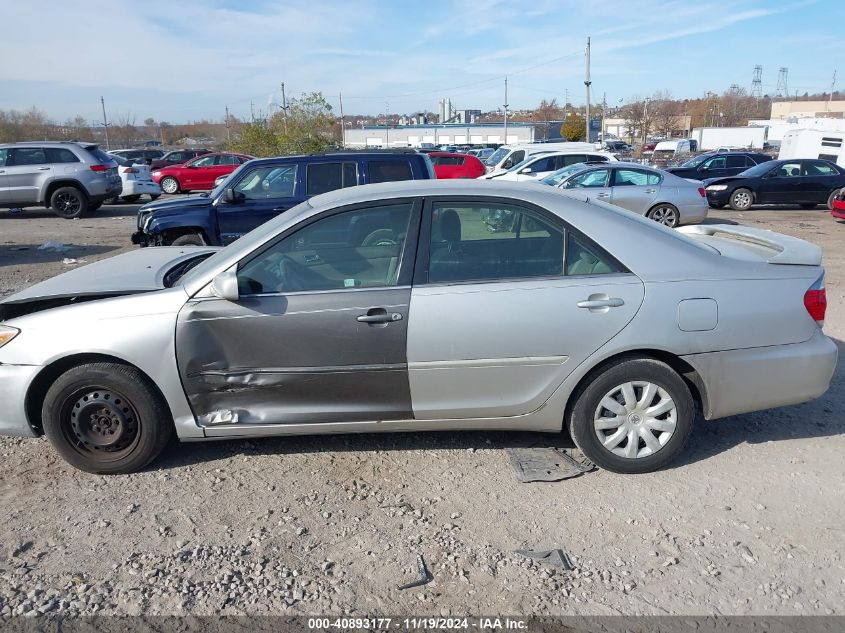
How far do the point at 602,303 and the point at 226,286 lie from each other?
206cm

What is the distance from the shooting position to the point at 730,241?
4.77 meters

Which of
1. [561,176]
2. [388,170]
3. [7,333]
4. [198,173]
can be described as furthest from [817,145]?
[7,333]

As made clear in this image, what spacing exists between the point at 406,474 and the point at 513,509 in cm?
70

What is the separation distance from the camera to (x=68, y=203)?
17344 millimetres

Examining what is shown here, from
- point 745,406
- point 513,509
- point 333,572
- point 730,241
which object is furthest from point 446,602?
point 730,241

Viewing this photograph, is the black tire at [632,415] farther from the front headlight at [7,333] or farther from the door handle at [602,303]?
the front headlight at [7,333]

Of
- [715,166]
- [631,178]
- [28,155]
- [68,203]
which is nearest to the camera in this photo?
[631,178]

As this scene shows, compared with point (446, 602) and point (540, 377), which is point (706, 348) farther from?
point (446, 602)

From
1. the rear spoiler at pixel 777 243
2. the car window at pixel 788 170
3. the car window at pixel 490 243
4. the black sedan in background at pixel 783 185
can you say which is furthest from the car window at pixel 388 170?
the car window at pixel 788 170

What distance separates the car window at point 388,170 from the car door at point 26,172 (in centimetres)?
1229

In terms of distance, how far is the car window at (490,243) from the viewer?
3.86 m

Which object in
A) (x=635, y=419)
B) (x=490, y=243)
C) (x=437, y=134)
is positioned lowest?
(x=635, y=419)

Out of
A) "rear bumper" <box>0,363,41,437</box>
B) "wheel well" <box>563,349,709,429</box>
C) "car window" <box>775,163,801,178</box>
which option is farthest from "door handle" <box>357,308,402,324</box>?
"car window" <box>775,163,801,178</box>

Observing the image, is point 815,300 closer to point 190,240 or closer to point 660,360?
point 660,360
